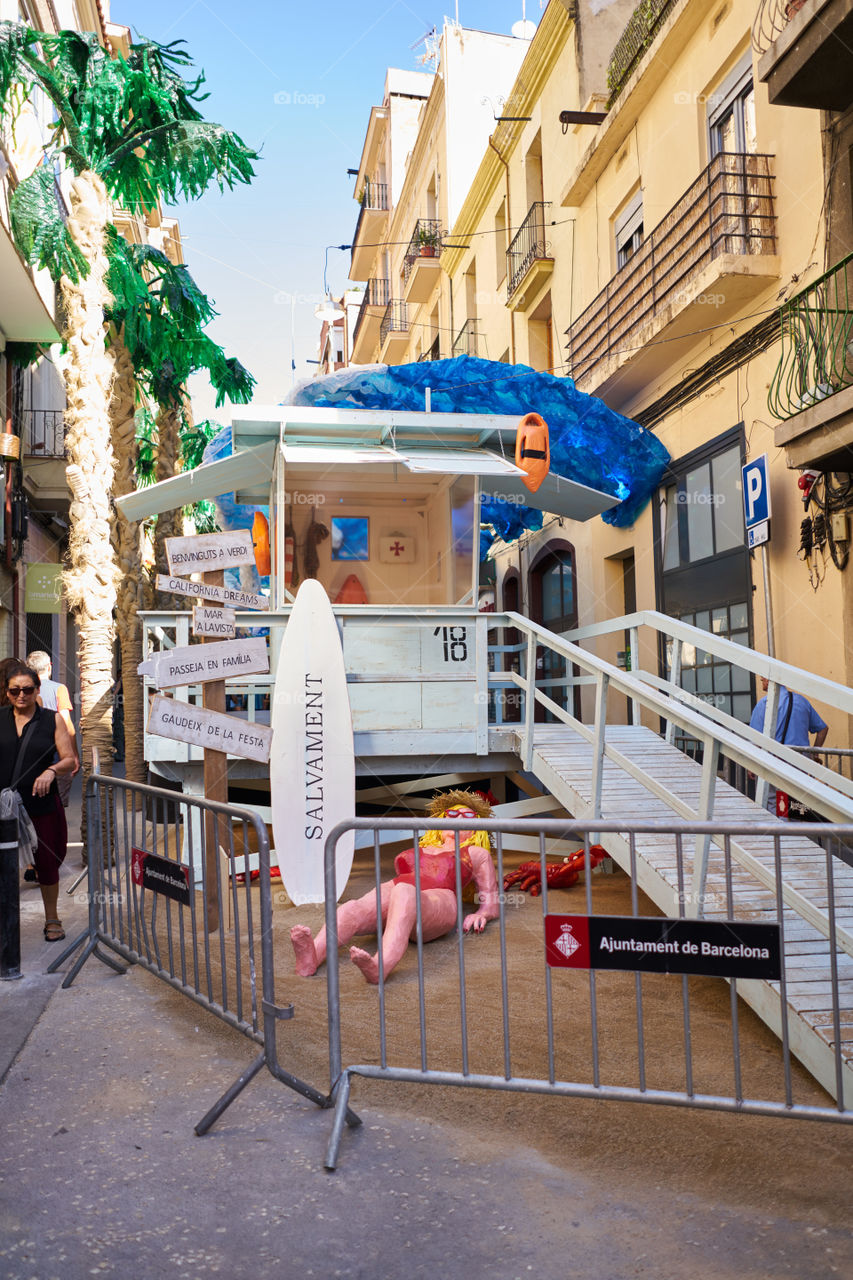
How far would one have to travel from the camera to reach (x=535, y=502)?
1169 centimetres

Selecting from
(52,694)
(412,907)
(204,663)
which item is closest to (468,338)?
(52,694)

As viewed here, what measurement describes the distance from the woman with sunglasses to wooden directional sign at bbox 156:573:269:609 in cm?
113

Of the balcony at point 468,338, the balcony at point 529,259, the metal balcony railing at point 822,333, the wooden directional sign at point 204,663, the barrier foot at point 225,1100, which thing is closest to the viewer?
the barrier foot at point 225,1100

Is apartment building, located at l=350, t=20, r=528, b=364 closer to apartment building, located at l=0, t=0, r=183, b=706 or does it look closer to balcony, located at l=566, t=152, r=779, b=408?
apartment building, located at l=0, t=0, r=183, b=706

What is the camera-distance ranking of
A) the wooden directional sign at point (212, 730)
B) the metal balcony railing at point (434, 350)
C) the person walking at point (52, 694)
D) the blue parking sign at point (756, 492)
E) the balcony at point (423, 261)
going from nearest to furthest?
the wooden directional sign at point (212, 730), the person walking at point (52, 694), the blue parking sign at point (756, 492), the balcony at point (423, 261), the metal balcony railing at point (434, 350)

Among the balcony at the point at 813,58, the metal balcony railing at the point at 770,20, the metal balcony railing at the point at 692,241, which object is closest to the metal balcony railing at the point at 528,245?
the metal balcony railing at the point at 692,241

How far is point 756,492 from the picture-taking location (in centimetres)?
951

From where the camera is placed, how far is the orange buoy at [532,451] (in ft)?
31.1

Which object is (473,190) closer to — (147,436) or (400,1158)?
(147,436)

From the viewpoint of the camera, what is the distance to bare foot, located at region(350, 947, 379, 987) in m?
4.24

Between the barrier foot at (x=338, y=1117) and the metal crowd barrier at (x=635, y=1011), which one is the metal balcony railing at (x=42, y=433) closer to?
the metal crowd barrier at (x=635, y=1011)

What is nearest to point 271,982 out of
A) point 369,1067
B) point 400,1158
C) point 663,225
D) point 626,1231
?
point 369,1067

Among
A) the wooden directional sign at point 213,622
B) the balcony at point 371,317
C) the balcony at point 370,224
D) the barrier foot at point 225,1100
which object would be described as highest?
the balcony at point 370,224

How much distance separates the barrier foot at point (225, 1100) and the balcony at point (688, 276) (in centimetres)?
835
